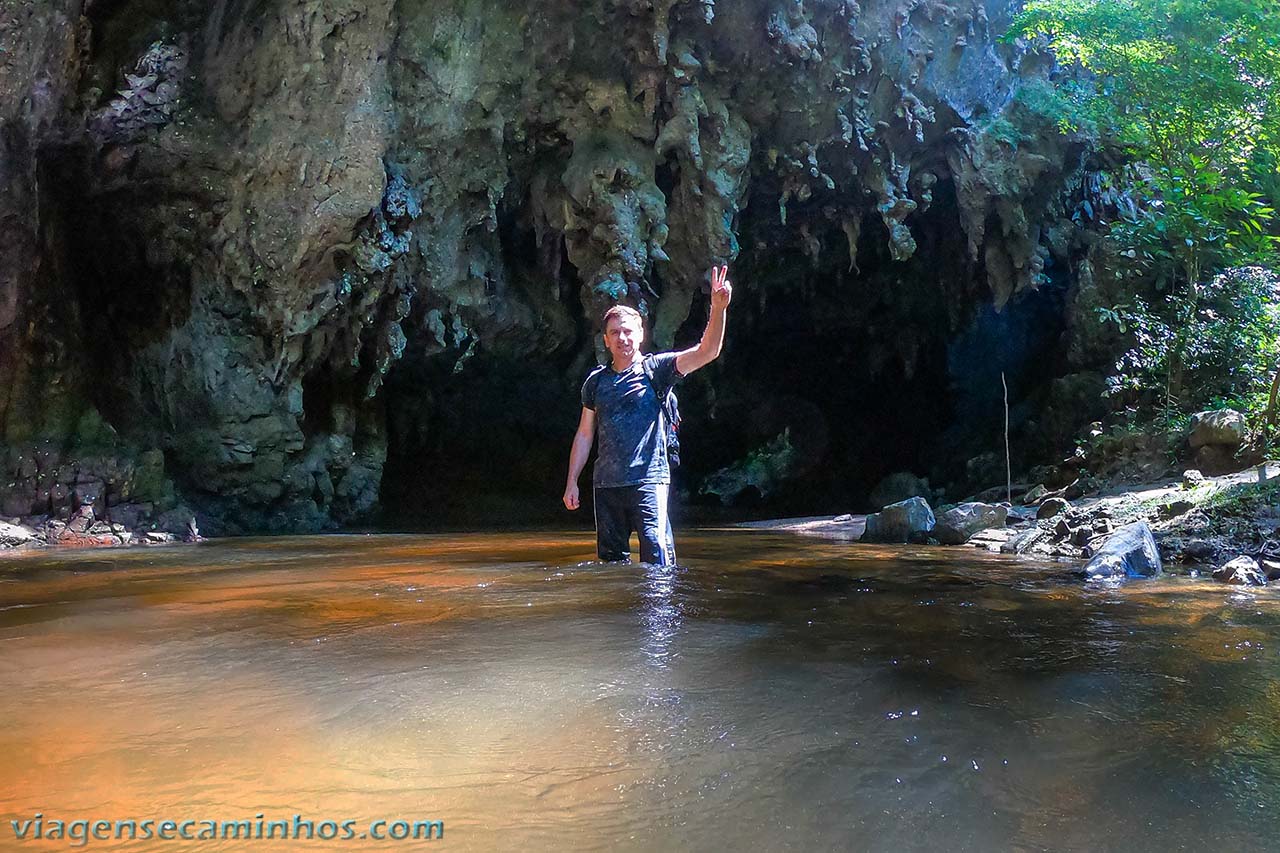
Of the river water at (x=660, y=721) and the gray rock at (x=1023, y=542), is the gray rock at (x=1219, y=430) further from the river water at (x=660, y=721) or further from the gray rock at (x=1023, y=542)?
the river water at (x=660, y=721)

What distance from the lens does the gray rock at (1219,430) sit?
765cm

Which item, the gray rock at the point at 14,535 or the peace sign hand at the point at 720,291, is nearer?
the peace sign hand at the point at 720,291

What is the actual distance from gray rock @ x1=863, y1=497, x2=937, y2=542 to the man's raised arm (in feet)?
13.3

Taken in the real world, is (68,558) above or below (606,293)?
below

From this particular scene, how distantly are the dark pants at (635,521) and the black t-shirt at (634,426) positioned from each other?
6 cm

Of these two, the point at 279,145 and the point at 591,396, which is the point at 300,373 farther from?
the point at 591,396

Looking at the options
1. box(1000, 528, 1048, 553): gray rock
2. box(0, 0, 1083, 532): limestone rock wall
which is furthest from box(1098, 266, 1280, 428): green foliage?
box(1000, 528, 1048, 553): gray rock

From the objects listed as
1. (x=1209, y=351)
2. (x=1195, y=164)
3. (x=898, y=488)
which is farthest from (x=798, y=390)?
(x=1195, y=164)

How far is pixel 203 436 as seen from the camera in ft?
37.9

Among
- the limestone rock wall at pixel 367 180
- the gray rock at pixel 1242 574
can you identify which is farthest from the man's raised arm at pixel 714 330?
the limestone rock wall at pixel 367 180

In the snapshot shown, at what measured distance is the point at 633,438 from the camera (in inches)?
163

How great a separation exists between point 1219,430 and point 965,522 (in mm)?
2907

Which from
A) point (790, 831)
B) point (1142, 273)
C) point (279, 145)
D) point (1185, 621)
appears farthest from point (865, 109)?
point (790, 831)

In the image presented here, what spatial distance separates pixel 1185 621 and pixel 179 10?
12.5 meters
